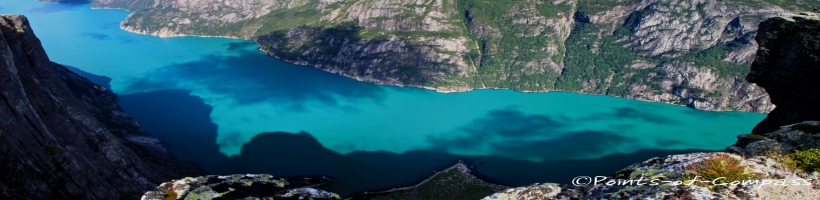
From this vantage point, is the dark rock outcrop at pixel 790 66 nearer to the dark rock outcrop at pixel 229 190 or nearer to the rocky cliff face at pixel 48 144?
the dark rock outcrop at pixel 229 190

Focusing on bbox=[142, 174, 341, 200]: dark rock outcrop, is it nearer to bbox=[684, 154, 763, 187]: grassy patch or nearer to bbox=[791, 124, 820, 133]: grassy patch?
bbox=[684, 154, 763, 187]: grassy patch

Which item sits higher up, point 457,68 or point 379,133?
point 457,68

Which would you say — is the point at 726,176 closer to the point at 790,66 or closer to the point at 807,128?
the point at 807,128

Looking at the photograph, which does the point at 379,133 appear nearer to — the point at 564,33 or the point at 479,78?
the point at 479,78

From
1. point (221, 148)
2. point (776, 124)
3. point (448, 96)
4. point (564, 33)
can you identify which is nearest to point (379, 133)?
point (221, 148)

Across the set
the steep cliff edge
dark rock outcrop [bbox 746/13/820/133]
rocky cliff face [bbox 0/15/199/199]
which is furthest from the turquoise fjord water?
the steep cliff edge

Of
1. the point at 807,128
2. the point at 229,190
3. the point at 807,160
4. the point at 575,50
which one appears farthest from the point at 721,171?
the point at 575,50
